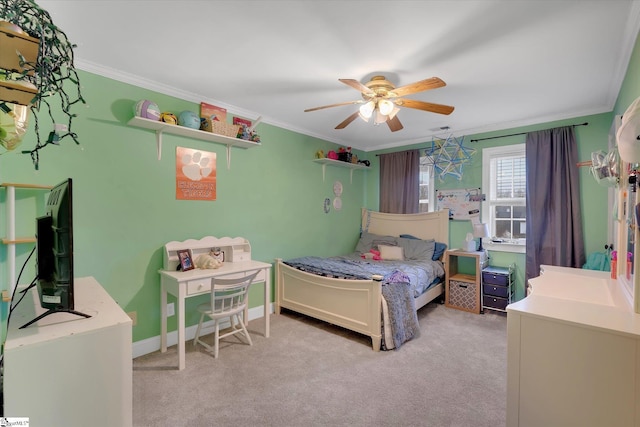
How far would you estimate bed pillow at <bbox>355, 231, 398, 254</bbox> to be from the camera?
4480 millimetres

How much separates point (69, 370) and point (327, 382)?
171 cm

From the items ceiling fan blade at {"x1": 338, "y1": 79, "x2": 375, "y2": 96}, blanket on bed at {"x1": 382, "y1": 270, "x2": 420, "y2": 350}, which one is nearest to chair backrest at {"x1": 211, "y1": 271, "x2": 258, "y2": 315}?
blanket on bed at {"x1": 382, "y1": 270, "x2": 420, "y2": 350}

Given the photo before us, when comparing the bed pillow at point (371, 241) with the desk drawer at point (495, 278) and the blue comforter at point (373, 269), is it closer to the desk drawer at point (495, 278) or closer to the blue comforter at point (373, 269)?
the blue comforter at point (373, 269)

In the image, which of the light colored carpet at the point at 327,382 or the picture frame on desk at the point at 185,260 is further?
the picture frame on desk at the point at 185,260

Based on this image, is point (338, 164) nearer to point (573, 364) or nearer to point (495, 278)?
point (495, 278)

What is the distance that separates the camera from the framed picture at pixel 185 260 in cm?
268

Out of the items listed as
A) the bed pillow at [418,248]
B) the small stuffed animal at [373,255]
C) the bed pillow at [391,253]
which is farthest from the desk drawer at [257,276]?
the bed pillow at [418,248]

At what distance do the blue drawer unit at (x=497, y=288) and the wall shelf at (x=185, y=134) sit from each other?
3267mm

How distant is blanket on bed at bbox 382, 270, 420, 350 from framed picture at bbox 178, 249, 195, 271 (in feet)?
6.06

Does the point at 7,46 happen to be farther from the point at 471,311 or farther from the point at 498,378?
the point at 471,311

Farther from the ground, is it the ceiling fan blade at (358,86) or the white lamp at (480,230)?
the ceiling fan blade at (358,86)

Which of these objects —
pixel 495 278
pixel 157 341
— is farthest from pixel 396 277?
pixel 157 341

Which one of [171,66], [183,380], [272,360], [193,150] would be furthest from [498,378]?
[171,66]

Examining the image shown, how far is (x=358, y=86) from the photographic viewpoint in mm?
2129
